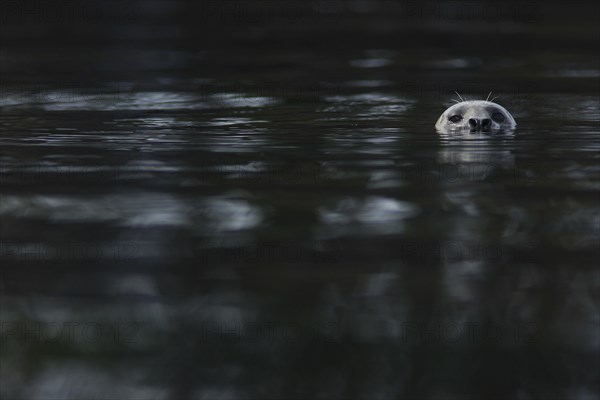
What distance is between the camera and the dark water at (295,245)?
4117 millimetres

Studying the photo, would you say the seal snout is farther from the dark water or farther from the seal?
the dark water

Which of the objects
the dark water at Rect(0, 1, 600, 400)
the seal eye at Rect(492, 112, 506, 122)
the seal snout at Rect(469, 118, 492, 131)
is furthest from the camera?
the seal eye at Rect(492, 112, 506, 122)

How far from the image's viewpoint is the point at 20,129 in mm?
10359

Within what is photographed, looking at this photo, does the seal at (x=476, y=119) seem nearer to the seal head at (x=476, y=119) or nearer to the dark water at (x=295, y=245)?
the seal head at (x=476, y=119)

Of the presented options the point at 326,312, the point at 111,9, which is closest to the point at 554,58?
the point at 111,9

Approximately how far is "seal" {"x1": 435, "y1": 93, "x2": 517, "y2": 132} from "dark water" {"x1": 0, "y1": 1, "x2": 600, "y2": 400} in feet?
0.59

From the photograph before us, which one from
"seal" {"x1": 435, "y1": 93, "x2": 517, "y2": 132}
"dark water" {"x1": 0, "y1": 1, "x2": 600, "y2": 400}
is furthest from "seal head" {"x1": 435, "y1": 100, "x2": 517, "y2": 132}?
"dark water" {"x1": 0, "y1": 1, "x2": 600, "y2": 400}

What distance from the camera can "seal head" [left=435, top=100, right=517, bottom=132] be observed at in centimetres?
1005

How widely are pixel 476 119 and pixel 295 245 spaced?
15.1 feet

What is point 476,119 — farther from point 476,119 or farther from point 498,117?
point 498,117

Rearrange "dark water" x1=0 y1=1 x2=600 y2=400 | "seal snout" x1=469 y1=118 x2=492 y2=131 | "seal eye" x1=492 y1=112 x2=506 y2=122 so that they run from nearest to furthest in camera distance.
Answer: "dark water" x1=0 y1=1 x2=600 y2=400
"seal snout" x1=469 y1=118 x2=492 y2=131
"seal eye" x1=492 y1=112 x2=506 y2=122

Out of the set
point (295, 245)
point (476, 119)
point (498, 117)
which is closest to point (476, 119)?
point (476, 119)

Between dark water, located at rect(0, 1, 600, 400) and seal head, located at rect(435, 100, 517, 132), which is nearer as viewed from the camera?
dark water, located at rect(0, 1, 600, 400)

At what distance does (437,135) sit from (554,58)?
7206 millimetres
